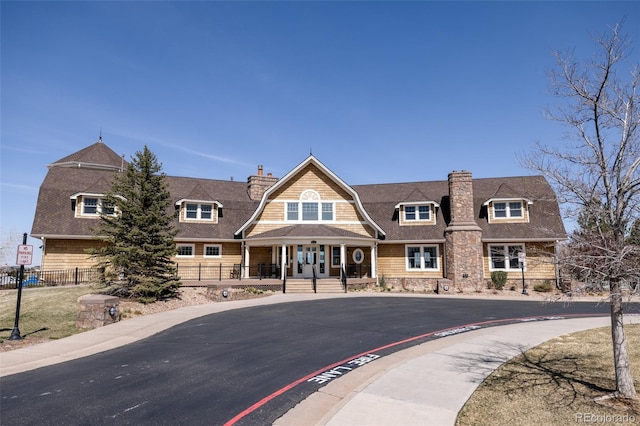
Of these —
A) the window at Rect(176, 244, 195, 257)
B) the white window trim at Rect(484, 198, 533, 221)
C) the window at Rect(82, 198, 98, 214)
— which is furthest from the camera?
the white window trim at Rect(484, 198, 533, 221)

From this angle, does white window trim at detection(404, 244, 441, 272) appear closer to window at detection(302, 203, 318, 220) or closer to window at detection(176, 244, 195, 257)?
window at detection(302, 203, 318, 220)

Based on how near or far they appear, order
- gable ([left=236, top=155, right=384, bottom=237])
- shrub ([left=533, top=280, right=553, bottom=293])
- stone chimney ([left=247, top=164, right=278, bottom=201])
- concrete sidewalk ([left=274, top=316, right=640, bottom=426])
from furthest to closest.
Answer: stone chimney ([left=247, top=164, right=278, bottom=201]), gable ([left=236, top=155, right=384, bottom=237]), shrub ([left=533, top=280, right=553, bottom=293]), concrete sidewalk ([left=274, top=316, right=640, bottom=426])

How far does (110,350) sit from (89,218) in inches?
728

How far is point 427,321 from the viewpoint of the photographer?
1345cm

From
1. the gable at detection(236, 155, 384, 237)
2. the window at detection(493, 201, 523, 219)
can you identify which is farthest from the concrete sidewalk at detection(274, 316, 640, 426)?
the window at detection(493, 201, 523, 219)

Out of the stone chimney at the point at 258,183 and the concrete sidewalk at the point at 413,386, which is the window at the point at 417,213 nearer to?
the stone chimney at the point at 258,183

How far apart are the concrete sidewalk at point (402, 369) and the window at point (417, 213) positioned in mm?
15402

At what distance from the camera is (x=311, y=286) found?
2423 cm

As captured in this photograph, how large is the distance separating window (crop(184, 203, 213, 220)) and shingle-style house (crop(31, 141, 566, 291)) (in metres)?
0.07

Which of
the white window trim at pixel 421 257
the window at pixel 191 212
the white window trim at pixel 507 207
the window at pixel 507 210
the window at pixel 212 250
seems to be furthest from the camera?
the window at pixel 191 212

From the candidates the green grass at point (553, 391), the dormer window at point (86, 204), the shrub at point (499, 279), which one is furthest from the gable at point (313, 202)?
the green grass at point (553, 391)

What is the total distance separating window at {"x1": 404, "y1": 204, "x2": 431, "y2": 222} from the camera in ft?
94.9

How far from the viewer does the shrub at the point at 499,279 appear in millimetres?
25359

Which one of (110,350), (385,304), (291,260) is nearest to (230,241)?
(291,260)
